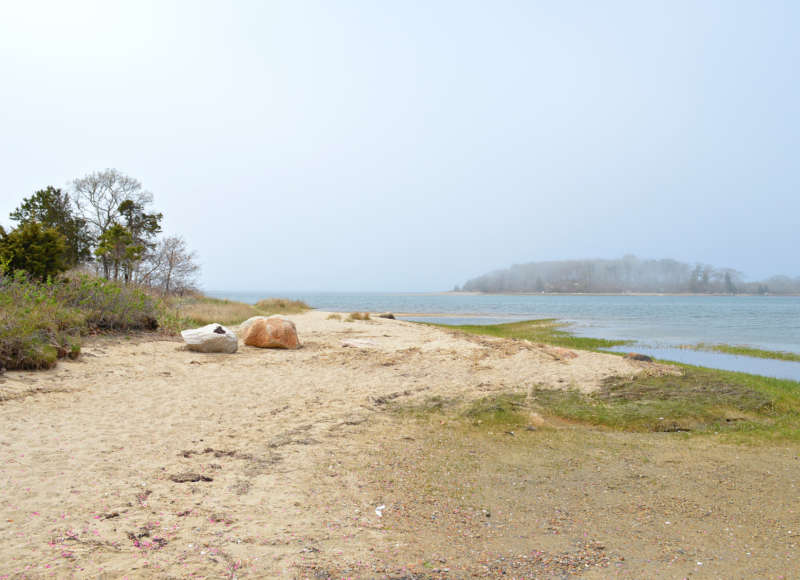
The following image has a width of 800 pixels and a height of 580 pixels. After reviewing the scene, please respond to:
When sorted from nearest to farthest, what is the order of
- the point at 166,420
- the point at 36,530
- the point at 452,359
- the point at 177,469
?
the point at 36,530, the point at 177,469, the point at 166,420, the point at 452,359

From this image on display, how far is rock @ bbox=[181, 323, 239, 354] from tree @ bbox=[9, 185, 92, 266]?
32273 millimetres

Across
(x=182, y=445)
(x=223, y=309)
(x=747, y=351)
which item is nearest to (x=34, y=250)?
(x=223, y=309)

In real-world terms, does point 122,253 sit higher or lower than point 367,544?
higher

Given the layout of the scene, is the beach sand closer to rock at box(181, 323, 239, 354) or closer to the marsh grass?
the marsh grass

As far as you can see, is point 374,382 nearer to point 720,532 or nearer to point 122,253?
point 720,532

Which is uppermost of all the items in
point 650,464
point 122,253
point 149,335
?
point 122,253

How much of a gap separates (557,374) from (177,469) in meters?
8.97

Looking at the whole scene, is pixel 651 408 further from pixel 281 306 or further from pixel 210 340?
pixel 281 306

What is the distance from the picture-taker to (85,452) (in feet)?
17.9

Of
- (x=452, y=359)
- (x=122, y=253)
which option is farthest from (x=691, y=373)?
(x=122, y=253)

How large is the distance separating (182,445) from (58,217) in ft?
140

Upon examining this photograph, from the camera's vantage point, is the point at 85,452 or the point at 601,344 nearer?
the point at 85,452

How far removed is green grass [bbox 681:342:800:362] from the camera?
62.4ft

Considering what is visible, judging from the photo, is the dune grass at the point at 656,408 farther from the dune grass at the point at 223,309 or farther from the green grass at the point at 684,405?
the dune grass at the point at 223,309
